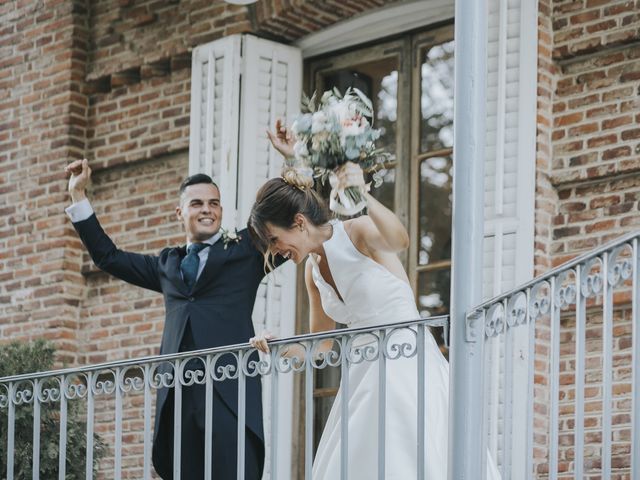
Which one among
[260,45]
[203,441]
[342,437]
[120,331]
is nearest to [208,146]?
[260,45]

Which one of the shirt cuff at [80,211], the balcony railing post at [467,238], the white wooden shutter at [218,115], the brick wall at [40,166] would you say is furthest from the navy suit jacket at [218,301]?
the brick wall at [40,166]

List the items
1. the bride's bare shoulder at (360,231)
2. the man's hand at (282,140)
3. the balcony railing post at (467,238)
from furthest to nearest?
the man's hand at (282,140) < the bride's bare shoulder at (360,231) < the balcony railing post at (467,238)

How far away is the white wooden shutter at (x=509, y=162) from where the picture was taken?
6.94m

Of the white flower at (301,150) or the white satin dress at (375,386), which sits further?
the white satin dress at (375,386)

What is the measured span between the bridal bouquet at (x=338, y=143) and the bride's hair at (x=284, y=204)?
0.55 feet

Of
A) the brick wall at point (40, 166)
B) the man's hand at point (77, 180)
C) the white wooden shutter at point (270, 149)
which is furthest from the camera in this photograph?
the brick wall at point (40, 166)

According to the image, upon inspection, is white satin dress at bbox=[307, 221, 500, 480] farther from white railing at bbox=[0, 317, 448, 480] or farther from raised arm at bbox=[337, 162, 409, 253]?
raised arm at bbox=[337, 162, 409, 253]

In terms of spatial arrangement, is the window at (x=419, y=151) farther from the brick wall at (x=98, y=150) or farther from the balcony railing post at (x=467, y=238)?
the balcony railing post at (x=467, y=238)

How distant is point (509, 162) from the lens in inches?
284

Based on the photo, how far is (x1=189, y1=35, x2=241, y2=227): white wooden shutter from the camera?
8.48 meters

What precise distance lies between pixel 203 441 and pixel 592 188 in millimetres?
2304

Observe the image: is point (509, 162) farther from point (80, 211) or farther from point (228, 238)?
point (80, 211)

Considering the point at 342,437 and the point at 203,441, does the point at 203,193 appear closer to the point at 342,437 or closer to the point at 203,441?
the point at 203,441

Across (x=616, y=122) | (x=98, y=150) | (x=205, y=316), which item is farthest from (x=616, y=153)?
(x=98, y=150)
